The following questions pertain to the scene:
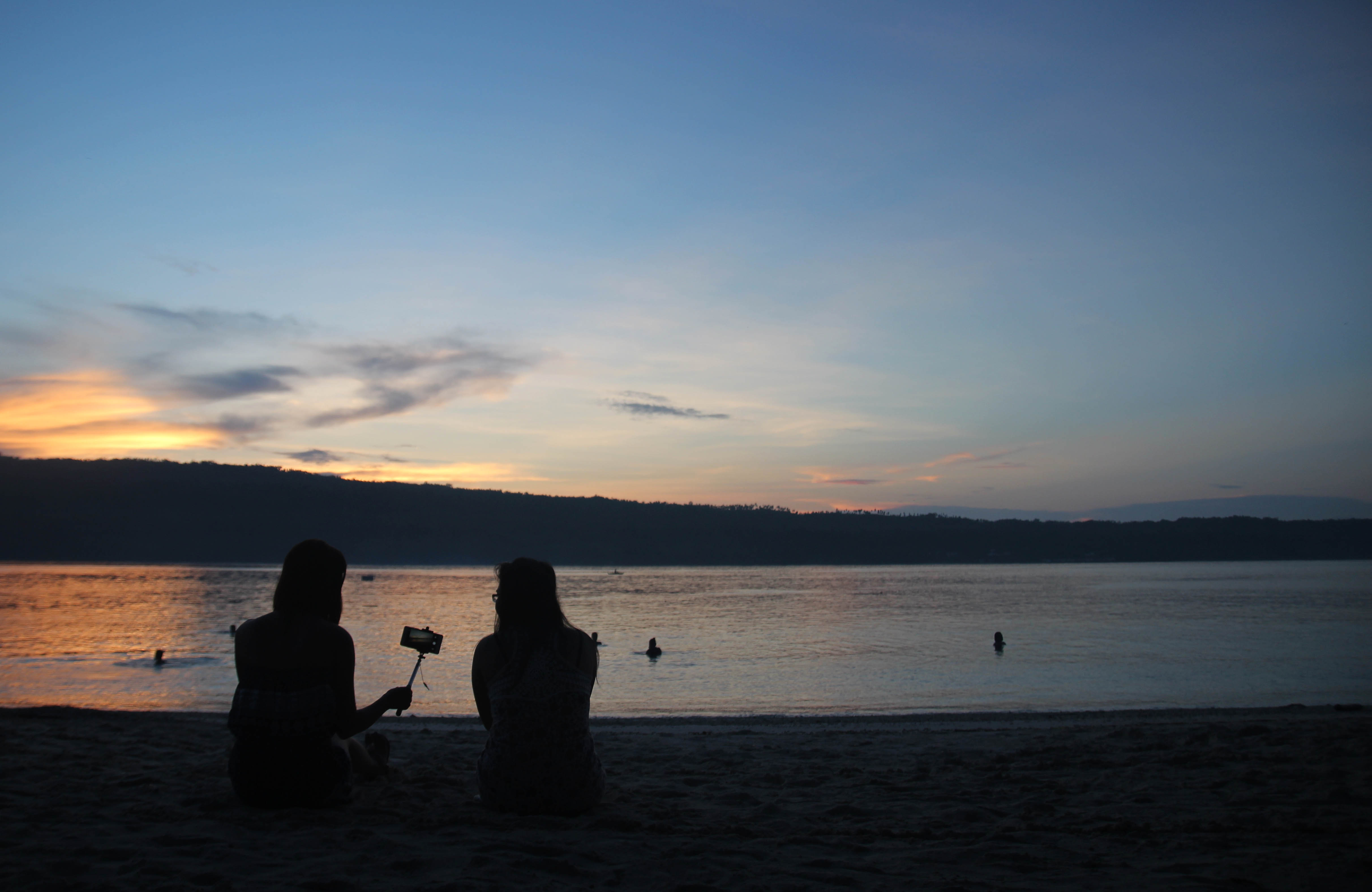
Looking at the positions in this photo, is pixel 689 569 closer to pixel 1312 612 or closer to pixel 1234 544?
pixel 1312 612

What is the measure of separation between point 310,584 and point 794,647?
24894 millimetres

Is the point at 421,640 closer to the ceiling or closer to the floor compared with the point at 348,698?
closer to the ceiling

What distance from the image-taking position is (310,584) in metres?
4.16

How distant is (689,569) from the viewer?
498ft

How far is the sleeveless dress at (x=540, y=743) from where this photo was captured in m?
4.29

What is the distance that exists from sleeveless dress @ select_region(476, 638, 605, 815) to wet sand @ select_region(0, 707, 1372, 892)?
14cm

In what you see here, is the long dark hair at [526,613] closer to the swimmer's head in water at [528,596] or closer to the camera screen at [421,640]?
the swimmer's head in water at [528,596]

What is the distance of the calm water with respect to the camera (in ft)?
56.6

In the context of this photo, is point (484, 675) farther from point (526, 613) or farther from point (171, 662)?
point (171, 662)

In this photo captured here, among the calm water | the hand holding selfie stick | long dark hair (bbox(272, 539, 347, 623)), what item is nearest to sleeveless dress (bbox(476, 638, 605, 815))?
the hand holding selfie stick

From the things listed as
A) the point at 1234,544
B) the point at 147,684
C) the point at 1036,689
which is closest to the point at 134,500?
the point at 147,684

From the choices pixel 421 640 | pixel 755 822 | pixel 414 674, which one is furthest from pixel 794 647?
pixel 414 674

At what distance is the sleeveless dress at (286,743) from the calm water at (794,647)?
10.8m

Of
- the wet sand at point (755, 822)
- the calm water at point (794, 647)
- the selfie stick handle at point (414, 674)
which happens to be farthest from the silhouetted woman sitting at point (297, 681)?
the calm water at point (794, 647)
